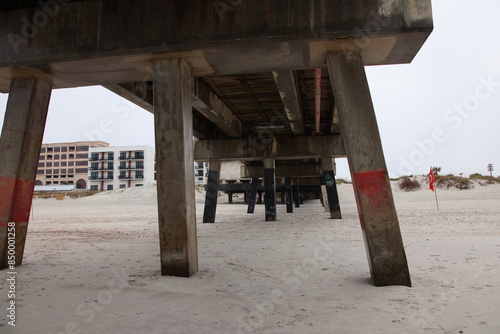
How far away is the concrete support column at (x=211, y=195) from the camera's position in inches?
579

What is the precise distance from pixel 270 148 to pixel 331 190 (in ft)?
12.2

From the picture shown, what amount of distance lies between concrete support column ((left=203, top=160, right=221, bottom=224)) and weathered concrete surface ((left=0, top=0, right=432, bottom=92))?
30.1ft

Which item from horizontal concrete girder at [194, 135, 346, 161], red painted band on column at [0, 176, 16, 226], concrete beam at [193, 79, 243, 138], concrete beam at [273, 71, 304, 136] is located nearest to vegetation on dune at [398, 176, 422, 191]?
horizontal concrete girder at [194, 135, 346, 161]

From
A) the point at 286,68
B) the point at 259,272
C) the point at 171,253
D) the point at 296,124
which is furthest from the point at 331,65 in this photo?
the point at 296,124

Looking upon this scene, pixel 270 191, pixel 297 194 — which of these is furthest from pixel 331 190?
pixel 297 194

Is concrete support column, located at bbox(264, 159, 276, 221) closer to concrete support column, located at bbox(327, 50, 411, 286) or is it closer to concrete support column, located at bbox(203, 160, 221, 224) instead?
concrete support column, located at bbox(203, 160, 221, 224)

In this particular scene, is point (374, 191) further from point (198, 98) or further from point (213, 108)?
point (213, 108)

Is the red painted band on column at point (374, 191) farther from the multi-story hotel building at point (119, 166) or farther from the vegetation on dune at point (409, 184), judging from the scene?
the multi-story hotel building at point (119, 166)

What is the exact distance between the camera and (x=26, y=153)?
602 centimetres

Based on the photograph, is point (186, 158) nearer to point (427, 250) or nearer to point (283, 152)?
point (427, 250)

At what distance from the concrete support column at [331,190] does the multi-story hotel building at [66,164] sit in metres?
91.3

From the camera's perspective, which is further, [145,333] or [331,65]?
[331,65]

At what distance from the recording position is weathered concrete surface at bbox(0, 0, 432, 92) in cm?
484

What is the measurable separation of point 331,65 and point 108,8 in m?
3.62
